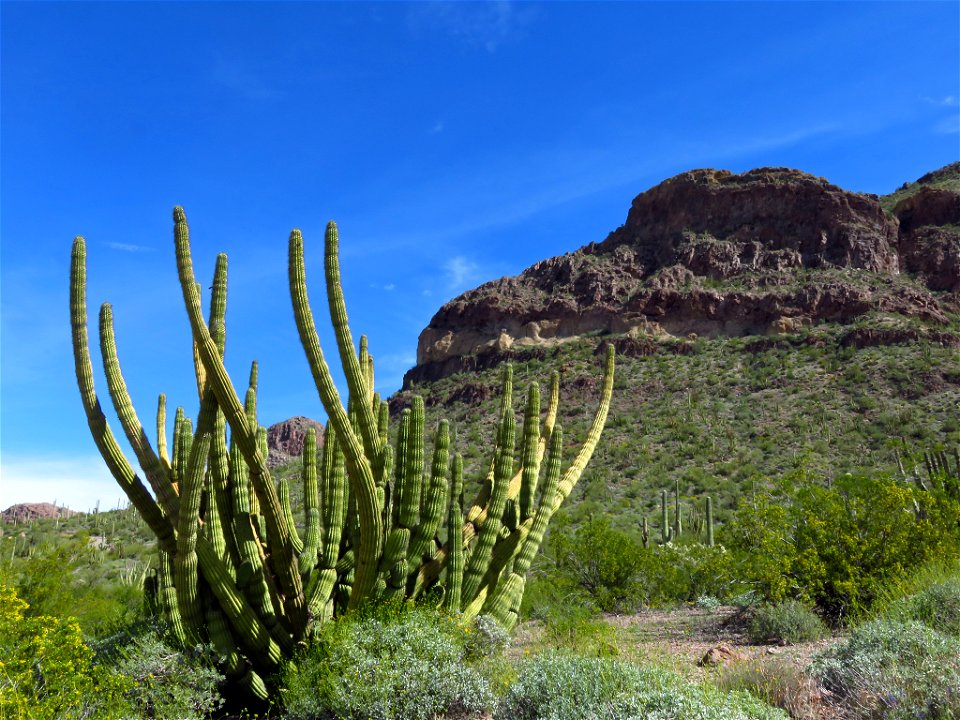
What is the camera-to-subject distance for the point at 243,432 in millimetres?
7055

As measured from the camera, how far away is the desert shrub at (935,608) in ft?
28.0

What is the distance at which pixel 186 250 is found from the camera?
24.6ft

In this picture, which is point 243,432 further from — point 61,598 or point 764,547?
point 764,547

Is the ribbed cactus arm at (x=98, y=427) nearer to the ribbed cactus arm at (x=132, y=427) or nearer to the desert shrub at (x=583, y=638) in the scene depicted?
the ribbed cactus arm at (x=132, y=427)

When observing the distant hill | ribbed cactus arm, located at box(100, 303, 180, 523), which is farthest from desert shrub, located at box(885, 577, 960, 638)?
the distant hill

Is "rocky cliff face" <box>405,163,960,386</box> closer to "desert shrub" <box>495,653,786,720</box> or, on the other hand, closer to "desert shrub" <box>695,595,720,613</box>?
"desert shrub" <box>695,595,720,613</box>

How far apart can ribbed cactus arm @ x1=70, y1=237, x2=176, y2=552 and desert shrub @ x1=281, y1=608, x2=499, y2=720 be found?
6.52 feet

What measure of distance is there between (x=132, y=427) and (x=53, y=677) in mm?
2361

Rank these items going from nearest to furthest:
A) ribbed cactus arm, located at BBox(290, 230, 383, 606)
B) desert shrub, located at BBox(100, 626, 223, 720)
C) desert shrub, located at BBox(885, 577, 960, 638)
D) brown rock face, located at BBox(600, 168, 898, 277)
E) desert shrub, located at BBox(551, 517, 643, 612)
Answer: desert shrub, located at BBox(100, 626, 223, 720)
ribbed cactus arm, located at BBox(290, 230, 383, 606)
desert shrub, located at BBox(885, 577, 960, 638)
desert shrub, located at BBox(551, 517, 643, 612)
brown rock face, located at BBox(600, 168, 898, 277)

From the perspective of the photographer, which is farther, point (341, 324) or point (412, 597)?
point (412, 597)

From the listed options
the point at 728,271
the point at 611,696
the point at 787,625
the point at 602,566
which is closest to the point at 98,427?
the point at 611,696

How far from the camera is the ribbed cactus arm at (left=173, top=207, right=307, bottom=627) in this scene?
23.1 feet

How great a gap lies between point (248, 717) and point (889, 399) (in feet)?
140

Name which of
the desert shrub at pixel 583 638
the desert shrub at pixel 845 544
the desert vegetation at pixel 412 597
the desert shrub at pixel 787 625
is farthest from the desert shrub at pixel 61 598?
the desert shrub at pixel 845 544
